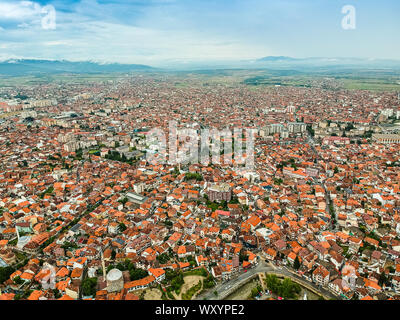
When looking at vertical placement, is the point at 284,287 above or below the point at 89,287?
below

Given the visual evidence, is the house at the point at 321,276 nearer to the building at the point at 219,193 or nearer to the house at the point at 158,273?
the house at the point at 158,273

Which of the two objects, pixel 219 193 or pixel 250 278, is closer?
pixel 250 278

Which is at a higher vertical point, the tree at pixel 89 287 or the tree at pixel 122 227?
the tree at pixel 122 227

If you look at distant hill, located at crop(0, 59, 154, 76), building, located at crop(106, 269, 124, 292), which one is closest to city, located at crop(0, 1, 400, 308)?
building, located at crop(106, 269, 124, 292)

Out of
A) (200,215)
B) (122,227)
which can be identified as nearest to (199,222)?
(200,215)

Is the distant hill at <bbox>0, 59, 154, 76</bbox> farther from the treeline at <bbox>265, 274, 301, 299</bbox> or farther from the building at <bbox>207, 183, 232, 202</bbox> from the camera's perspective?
the treeline at <bbox>265, 274, 301, 299</bbox>

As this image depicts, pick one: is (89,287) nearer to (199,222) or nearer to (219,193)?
(199,222)

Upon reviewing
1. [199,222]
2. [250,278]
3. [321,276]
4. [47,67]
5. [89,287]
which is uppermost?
[47,67]

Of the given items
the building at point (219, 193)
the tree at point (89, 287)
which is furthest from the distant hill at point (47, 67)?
the tree at point (89, 287)
